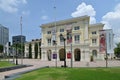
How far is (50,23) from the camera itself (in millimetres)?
72812

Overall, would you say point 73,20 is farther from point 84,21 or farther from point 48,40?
point 48,40

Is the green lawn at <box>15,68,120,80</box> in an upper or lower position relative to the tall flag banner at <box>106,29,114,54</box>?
lower

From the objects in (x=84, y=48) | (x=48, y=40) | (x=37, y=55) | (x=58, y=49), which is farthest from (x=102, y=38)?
(x=37, y=55)

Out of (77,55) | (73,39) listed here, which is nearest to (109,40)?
(73,39)

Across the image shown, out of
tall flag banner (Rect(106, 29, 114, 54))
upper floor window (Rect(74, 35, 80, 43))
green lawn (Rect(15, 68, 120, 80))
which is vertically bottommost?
green lawn (Rect(15, 68, 120, 80))

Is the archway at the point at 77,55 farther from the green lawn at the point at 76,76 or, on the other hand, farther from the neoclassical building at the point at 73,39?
the green lawn at the point at 76,76

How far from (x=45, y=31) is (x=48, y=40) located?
3.45 metres

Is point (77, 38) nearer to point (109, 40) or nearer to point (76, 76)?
point (109, 40)

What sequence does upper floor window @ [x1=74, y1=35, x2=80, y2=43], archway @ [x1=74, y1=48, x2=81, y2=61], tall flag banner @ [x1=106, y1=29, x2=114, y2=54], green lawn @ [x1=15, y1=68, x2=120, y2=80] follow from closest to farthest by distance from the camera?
green lawn @ [x1=15, y1=68, x2=120, y2=80]
tall flag banner @ [x1=106, y1=29, x2=114, y2=54]
upper floor window @ [x1=74, y1=35, x2=80, y2=43]
archway @ [x1=74, y1=48, x2=81, y2=61]

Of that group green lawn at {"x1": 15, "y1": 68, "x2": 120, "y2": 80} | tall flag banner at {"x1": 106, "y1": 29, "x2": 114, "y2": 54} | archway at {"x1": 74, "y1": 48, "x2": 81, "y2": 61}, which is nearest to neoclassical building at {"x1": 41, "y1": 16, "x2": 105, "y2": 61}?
archway at {"x1": 74, "y1": 48, "x2": 81, "y2": 61}

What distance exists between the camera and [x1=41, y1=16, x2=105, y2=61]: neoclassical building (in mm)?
62906

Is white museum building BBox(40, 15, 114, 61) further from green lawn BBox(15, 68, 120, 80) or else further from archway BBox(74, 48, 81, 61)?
green lawn BBox(15, 68, 120, 80)

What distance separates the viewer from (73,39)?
66.2 meters

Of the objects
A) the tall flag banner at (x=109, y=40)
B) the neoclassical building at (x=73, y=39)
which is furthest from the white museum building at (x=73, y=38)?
the tall flag banner at (x=109, y=40)
